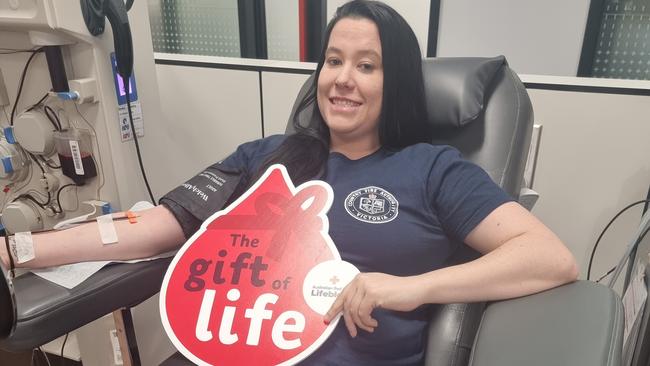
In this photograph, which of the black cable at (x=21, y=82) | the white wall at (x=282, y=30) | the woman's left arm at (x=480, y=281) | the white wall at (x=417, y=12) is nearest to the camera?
the woman's left arm at (x=480, y=281)

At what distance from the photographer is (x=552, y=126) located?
140cm

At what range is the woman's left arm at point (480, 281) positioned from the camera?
0.79 metres

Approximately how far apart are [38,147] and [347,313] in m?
0.99

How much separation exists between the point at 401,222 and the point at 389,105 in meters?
0.27

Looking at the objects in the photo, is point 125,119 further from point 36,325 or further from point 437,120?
point 437,120

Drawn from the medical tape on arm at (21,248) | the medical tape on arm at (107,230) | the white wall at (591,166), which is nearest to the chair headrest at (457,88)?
the white wall at (591,166)

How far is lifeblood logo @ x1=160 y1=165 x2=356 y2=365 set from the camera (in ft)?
2.81

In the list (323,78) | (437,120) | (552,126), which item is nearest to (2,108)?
(323,78)

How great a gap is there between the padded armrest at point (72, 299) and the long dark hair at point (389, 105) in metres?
0.34

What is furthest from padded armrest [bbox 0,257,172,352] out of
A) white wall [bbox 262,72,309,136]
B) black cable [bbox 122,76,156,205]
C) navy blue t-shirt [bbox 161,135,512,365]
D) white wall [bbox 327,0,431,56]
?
white wall [bbox 327,0,431,56]

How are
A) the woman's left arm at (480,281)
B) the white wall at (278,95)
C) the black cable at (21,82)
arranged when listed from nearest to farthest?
1. the woman's left arm at (480,281)
2. the black cable at (21,82)
3. the white wall at (278,95)

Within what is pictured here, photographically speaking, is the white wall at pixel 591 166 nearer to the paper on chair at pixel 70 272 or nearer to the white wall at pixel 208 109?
the white wall at pixel 208 109

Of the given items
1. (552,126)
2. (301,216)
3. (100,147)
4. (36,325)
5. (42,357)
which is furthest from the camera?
(42,357)

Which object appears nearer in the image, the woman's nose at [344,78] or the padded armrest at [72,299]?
the padded armrest at [72,299]
